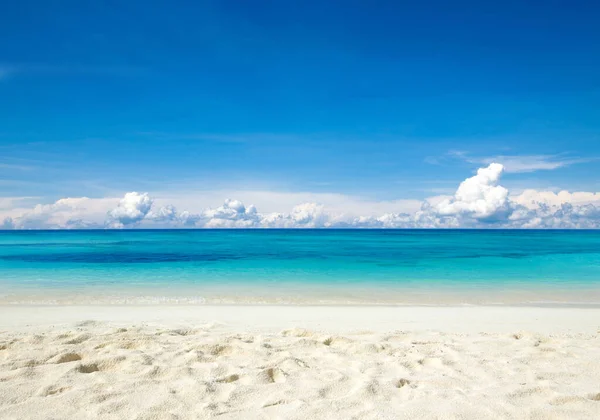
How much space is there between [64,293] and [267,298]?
754 centimetres

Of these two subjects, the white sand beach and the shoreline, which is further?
the shoreline

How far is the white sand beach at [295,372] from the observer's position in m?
4.10

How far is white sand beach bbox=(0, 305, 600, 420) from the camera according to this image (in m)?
4.10

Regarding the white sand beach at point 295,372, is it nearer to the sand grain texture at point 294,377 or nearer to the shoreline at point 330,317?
the sand grain texture at point 294,377

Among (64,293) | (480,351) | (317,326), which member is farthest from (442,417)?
(64,293)

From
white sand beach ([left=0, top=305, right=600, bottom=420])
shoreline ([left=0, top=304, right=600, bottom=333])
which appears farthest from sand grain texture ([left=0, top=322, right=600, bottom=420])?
shoreline ([left=0, top=304, right=600, bottom=333])

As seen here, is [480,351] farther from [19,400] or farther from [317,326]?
[19,400]

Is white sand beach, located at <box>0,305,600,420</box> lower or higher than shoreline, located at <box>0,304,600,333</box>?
higher

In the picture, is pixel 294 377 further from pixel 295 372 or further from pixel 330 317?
pixel 330 317

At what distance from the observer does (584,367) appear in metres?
5.47

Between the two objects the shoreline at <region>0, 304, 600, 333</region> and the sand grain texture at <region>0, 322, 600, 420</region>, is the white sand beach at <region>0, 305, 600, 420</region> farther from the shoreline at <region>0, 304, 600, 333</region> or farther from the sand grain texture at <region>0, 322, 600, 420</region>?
the shoreline at <region>0, 304, 600, 333</region>

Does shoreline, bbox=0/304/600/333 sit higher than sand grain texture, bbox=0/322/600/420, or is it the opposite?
sand grain texture, bbox=0/322/600/420

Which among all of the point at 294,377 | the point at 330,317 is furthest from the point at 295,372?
the point at 330,317

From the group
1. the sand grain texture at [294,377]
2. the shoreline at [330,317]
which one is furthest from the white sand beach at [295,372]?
the shoreline at [330,317]
